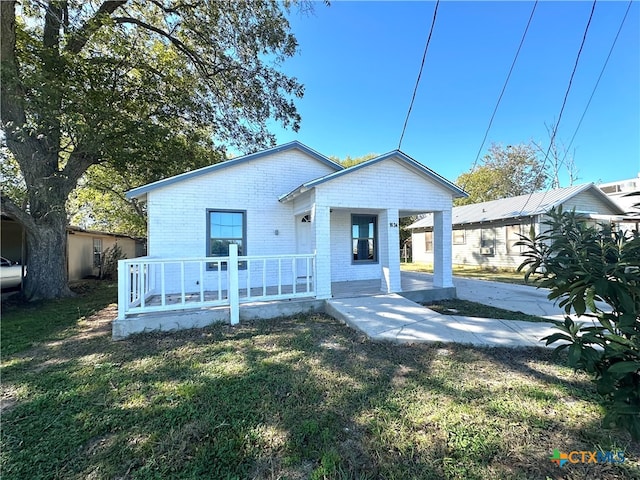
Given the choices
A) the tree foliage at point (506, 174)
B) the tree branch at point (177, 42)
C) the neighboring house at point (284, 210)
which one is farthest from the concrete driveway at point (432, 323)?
the tree foliage at point (506, 174)

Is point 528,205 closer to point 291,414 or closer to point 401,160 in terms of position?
point 401,160

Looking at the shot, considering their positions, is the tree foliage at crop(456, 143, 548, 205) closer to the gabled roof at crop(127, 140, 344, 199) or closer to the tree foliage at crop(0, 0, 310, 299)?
the tree foliage at crop(0, 0, 310, 299)

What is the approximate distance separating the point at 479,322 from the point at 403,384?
9.33 feet

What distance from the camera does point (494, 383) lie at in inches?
125

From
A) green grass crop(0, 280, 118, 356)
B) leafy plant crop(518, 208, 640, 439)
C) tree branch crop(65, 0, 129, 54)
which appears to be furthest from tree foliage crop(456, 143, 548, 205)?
green grass crop(0, 280, 118, 356)

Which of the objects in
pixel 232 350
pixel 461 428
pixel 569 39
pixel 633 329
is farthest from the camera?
pixel 569 39

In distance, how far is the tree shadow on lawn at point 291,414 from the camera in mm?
2111

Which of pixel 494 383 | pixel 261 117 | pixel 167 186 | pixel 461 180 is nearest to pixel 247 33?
pixel 261 117

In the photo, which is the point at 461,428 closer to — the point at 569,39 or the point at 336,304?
the point at 336,304

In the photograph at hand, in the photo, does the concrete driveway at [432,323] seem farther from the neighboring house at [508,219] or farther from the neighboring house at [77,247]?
the neighboring house at [77,247]

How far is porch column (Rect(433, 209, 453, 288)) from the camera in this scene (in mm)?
7992

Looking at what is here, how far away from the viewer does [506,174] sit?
30.5m

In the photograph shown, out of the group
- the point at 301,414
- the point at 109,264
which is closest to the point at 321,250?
the point at 301,414

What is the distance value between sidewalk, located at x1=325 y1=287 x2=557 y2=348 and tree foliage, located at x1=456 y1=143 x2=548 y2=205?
2979cm
